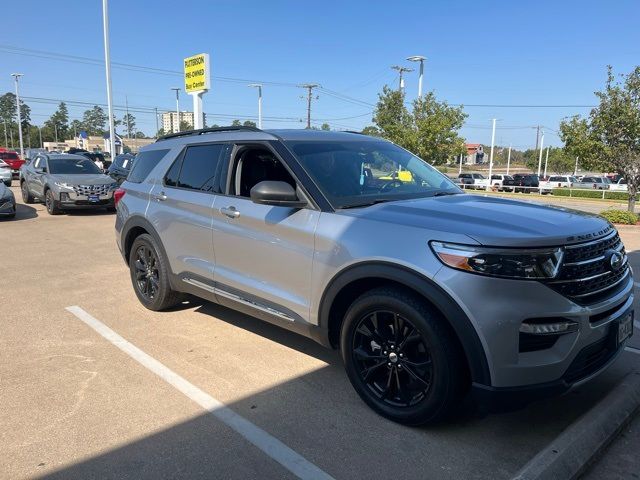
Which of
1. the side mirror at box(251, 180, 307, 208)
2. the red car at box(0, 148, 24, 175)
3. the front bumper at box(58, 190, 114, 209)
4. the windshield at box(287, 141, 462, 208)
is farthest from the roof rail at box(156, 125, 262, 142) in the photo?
the red car at box(0, 148, 24, 175)

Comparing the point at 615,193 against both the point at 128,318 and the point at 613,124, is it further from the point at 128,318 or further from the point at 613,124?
the point at 128,318

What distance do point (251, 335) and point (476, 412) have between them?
221cm

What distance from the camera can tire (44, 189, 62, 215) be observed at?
520 inches

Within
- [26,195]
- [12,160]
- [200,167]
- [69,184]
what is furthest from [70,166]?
[12,160]

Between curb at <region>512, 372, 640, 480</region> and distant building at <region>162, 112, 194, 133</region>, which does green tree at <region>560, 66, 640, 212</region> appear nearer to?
curb at <region>512, 372, 640, 480</region>

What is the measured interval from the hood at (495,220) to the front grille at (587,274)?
67mm

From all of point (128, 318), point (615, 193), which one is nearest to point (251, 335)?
point (128, 318)

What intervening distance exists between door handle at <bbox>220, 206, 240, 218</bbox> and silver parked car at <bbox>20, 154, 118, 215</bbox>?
34.8 ft

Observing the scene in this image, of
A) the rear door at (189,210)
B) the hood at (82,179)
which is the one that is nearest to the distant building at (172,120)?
the hood at (82,179)

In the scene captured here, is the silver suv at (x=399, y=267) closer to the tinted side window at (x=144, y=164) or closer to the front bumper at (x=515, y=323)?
the front bumper at (x=515, y=323)

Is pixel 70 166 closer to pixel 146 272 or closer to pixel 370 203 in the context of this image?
pixel 146 272

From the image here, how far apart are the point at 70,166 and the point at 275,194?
1302cm

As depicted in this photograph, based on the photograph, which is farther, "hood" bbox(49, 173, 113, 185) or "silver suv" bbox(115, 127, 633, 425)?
"hood" bbox(49, 173, 113, 185)

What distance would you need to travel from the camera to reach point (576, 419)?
127 inches
